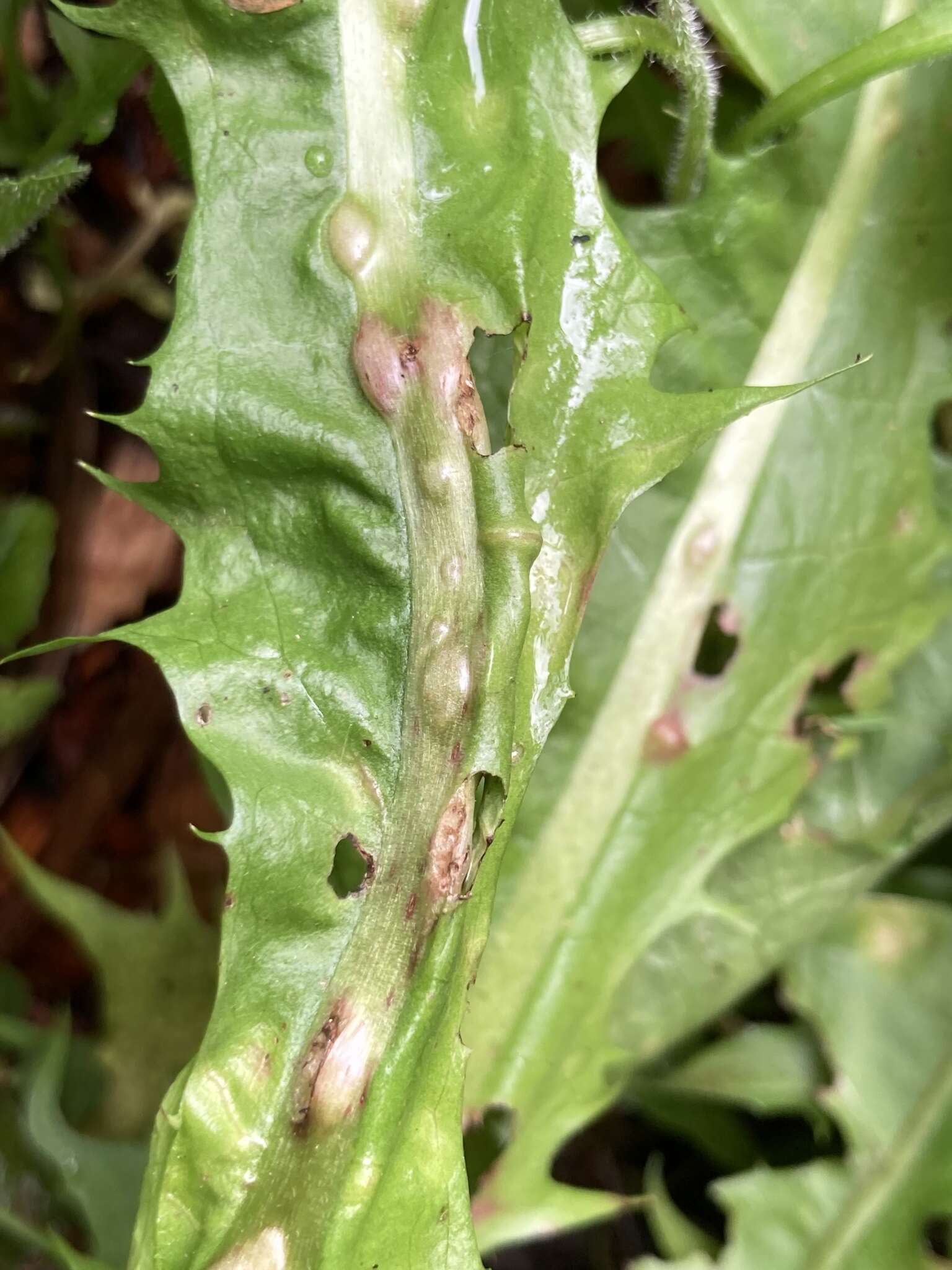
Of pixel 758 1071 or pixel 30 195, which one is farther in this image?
pixel 758 1071

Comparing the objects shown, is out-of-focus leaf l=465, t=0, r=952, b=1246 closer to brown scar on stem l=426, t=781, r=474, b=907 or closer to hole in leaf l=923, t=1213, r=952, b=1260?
brown scar on stem l=426, t=781, r=474, b=907


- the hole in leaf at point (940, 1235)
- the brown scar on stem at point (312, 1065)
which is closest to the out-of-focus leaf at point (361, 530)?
the brown scar on stem at point (312, 1065)

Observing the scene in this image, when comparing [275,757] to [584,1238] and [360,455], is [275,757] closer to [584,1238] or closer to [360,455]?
[360,455]

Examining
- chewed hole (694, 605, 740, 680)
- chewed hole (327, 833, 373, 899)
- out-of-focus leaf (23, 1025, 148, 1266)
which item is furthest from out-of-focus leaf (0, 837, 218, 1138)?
chewed hole (694, 605, 740, 680)

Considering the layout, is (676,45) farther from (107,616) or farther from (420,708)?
Result: (107,616)

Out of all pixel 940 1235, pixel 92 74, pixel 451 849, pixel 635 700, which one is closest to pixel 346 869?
pixel 451 849

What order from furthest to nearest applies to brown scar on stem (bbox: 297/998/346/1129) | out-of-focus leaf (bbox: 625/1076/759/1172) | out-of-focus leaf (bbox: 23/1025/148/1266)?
out-of-focus leaf (bbox: 625/1076/759/1172)
out-of-focus leaf (bbox: 23/1025/148/1266)
brown scar on stem (bbox: 297/998/346/1129)

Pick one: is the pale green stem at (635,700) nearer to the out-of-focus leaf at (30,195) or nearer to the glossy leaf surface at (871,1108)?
the glossy leaf surface at (871,1108)
